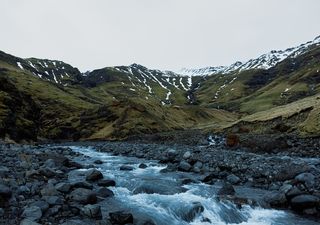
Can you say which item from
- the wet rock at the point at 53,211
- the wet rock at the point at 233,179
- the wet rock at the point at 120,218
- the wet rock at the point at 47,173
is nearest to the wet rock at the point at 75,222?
the wet rock at the point at 53,211

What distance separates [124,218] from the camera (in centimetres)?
1914

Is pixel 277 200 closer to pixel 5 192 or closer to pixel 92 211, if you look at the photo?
pixel 92 211

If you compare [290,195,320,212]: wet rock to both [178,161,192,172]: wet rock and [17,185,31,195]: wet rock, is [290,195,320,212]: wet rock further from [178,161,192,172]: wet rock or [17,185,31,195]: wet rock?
[17,185,31,195]: wet rock

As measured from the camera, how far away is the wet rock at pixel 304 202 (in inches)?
914

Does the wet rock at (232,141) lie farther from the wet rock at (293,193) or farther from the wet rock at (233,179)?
the wet rock at (293,193)

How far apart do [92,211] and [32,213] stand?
3.09 metres

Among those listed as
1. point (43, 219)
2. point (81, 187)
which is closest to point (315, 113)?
point (81, 187)

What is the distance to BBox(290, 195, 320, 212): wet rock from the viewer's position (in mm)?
23219

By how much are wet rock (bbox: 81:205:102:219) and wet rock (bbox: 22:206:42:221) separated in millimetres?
2322

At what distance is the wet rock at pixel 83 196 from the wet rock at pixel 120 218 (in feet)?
9.45

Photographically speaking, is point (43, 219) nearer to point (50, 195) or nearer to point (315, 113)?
point (50, 195)

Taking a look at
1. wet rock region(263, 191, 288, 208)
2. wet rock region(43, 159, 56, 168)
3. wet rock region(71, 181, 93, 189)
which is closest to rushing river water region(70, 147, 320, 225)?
wet rock region(263, 191, 288, 208)

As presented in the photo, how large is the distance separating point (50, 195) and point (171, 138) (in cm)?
5980

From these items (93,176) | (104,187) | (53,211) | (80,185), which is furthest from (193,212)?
(93,176)
